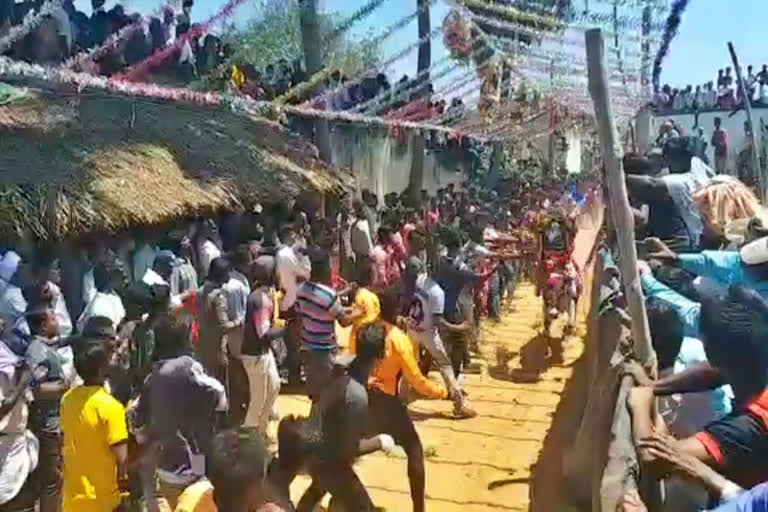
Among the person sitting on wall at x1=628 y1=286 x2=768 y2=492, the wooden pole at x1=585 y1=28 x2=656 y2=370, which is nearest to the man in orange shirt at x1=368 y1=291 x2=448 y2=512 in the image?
the wooden pole at x1=585 y1=28 x2=656 y2=370

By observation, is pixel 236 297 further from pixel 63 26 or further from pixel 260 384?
pixel 63 26

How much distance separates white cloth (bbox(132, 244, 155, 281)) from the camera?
11.0 meters

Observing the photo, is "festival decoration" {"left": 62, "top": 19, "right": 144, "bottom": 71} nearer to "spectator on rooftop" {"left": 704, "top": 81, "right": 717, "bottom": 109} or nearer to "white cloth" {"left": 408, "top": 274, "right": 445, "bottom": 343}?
"white cloth" {"left": 408, "top": 274, "right": 445, "bottom": 343}

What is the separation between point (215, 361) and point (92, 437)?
3.35 meters

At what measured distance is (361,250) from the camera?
1319cm

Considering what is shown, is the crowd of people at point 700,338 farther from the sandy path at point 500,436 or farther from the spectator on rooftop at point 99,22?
the spectator on rooftop at point 99,22

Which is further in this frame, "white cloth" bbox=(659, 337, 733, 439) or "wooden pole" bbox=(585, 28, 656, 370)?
"white cloth" bbox=(659, 337, 733, 439)

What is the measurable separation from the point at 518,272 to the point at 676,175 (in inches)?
467

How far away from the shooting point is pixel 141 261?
437 inches

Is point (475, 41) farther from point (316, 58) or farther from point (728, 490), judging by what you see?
point (728, 490)

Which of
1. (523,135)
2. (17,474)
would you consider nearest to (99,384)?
(17,474)

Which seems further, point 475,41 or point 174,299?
point 475,41

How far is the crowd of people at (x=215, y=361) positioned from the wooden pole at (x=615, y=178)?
66.4 inches

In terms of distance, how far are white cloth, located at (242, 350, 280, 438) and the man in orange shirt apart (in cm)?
107
